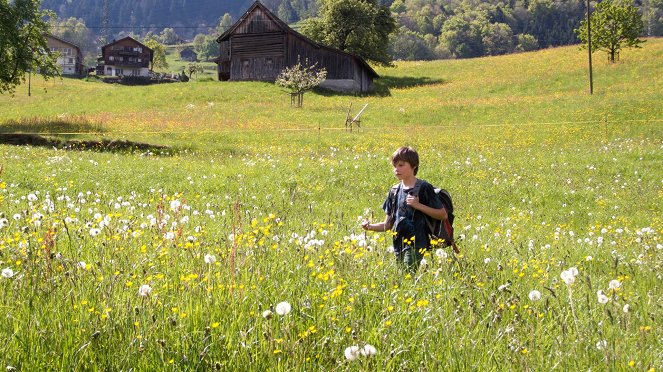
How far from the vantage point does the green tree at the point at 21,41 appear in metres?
30.9

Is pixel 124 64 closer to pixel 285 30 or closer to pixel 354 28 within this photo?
pixel 354 28

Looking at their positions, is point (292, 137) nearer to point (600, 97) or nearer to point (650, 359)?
A: point (600, 97)

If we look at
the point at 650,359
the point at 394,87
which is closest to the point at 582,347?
the point at 650,359

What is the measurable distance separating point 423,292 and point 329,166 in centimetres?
1291

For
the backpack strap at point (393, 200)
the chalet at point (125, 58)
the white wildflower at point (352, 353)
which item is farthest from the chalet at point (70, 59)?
the white wildflower at point (352, 353)

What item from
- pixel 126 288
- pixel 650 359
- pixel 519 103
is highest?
pixel 519 103

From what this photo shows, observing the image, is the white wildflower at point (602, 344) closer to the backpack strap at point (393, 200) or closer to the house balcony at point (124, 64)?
A: the backpack strap at point (393, 200)

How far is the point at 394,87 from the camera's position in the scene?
191 ft

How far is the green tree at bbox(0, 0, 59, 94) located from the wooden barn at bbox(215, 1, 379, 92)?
85.7ft

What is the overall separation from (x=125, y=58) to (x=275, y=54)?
268 feet

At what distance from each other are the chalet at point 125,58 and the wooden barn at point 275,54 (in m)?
75.8

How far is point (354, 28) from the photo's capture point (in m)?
64.4

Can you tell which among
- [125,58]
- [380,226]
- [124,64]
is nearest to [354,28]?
[380,226]

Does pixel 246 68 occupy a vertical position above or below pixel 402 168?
above
